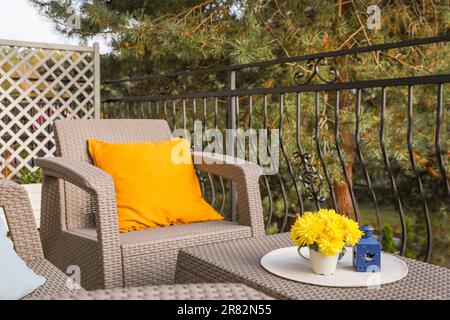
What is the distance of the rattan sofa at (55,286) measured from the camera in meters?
0.64

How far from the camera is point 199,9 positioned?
513cm

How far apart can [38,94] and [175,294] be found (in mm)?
4846

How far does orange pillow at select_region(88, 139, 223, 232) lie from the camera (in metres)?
2.02

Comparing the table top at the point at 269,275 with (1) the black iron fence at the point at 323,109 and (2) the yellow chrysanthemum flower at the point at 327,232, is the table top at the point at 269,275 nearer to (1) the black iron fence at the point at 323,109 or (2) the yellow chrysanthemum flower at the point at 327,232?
(2) the yellow chrysanthemum flower at the point at 327,232

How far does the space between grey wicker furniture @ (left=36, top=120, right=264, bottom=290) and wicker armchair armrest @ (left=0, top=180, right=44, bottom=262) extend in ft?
0.87

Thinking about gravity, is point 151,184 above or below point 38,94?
below

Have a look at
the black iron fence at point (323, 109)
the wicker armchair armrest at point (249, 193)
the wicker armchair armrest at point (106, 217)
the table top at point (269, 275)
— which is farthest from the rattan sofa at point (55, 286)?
the black iron fence at point (323, 109)

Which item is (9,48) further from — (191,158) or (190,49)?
(191,158)

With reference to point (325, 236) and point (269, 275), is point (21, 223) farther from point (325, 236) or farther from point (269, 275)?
point (325, 236)

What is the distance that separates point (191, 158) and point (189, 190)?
0.20 metres

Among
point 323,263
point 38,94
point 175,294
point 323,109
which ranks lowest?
point 323,263

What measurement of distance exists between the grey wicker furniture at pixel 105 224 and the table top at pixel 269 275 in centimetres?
30

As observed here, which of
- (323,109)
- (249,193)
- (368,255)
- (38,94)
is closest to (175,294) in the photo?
(368,255)

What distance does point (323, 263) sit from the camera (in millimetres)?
1261
